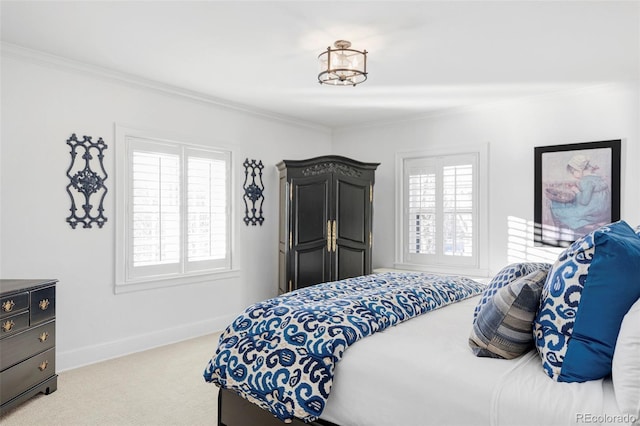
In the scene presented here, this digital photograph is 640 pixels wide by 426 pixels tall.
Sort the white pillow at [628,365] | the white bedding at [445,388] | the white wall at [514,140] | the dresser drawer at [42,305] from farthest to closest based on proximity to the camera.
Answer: the white wall at [514,140], the dresser drawer at [42,305], the white bedding at [445,388], the white pillow at [628,365]

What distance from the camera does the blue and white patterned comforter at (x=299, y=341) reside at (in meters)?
1.79

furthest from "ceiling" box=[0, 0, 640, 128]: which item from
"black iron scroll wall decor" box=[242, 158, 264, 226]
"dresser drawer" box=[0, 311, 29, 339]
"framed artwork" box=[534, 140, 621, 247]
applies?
"dresser drawer" box=[0, 311, 29, 339]

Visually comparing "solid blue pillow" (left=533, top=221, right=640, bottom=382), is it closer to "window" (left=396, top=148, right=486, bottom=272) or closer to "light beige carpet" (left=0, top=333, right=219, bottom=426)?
"light beige carpet" (left=0, top=333, right=219, bottom=426)

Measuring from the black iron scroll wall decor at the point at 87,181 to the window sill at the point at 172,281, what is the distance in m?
0.60

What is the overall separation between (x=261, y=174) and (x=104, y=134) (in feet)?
5.93

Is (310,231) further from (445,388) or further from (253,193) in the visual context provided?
(445,388)

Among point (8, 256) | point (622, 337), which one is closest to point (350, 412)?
point (622, 337)

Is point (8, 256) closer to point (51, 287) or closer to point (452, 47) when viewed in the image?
point (51, 287)

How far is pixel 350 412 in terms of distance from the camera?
1769 millimetres

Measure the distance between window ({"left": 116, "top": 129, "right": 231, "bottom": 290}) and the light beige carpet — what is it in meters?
0.79

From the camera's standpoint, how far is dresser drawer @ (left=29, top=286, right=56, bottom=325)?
2840mm

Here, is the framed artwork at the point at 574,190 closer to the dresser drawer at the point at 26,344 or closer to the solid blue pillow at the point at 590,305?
the solid blue pillow at the point at 590,305

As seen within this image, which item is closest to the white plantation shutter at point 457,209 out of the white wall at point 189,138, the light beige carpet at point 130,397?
the white wall at point 189,138

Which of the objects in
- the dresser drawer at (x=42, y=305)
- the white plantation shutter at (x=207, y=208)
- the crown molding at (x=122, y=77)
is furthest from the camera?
the white plantation shutter at (x=207, y=208)
